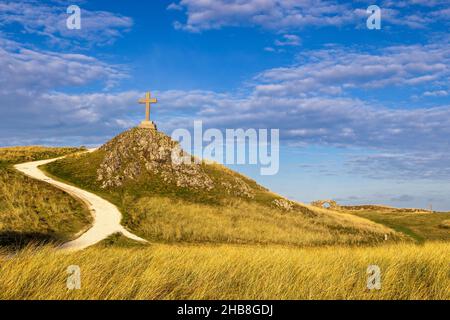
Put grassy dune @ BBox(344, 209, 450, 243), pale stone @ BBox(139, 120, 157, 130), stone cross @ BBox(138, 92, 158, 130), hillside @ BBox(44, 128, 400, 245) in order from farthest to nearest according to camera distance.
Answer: pale stone @ BBox(139, 120, 157, 130) → stone cross @ BBox(138, 92, 158, 130) → grassy dune @ BBox(344, 209, 450, 243) → hillside @ BBox(44, 128, 400, 245)

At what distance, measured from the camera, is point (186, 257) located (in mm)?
10945

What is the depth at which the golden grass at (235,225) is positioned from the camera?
32406 mm

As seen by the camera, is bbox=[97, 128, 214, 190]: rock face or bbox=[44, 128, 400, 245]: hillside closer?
bbox=[44, 128, 400, 245]: hillside

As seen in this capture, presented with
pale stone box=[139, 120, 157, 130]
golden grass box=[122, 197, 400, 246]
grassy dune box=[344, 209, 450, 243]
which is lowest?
grassy dune box=[344, 209, 450, 243]

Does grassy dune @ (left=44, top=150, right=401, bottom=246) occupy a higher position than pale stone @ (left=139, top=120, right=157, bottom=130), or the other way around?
pale stone @ (left=139, top=120, right=157, bottom=130)

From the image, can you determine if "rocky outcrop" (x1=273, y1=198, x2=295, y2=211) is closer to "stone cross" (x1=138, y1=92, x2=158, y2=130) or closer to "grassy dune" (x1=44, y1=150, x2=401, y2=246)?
"grassy dune" (x1=44, y1=150, x2=401, y2=246)

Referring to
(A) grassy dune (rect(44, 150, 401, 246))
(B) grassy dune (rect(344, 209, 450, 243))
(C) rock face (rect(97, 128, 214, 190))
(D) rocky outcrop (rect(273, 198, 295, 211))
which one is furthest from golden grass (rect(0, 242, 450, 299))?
(D) rocky outcrop (rect(273, 198, 295, 211))

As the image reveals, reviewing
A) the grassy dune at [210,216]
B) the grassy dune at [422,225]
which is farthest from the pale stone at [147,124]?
the grassy dune at [422,225]

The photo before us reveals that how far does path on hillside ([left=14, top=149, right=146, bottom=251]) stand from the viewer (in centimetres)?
2540

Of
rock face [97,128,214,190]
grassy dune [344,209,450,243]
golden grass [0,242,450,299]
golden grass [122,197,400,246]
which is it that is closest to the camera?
golden grass [0,242,450,299]

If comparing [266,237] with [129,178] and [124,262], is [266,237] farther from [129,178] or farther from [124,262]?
[124,262]

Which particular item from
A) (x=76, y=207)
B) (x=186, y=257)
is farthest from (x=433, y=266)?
(x=76, y=207)

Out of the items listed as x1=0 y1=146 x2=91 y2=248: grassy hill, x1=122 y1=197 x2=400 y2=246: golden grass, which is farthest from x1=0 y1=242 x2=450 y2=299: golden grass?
x1=122 y1=197 x2=400 y2=246: golden grass
